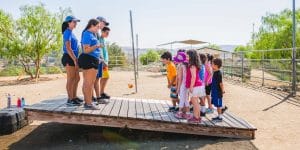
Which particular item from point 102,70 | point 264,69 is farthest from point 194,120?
point 264,69

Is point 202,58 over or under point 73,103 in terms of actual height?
over

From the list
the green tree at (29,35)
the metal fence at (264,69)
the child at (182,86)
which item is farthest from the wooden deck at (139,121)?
the green tree at (29,35)

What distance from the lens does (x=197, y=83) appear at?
209 inches

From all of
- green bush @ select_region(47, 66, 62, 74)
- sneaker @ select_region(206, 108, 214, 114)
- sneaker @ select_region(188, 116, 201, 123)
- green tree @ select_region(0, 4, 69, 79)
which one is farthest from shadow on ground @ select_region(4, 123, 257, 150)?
green bush @ select_region(47, 66, 62, 74)

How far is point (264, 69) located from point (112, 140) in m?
8.90

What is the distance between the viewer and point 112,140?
5.51m

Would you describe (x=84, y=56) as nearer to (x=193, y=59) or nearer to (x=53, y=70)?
(x=193, y=59)

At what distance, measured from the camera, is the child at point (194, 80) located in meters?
5.17

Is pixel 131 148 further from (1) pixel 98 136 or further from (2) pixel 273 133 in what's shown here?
(2) pixel 273 133

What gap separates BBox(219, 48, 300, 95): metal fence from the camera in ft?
36.0

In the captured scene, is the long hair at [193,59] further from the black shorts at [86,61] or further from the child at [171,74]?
the black shorts at [86,61]

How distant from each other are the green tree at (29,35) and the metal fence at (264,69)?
10.3m

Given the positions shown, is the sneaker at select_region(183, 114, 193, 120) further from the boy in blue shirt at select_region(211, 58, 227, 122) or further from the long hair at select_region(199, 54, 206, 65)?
the long hair at select_region(199, 54, 206, 65)

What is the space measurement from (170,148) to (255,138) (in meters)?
1.41
